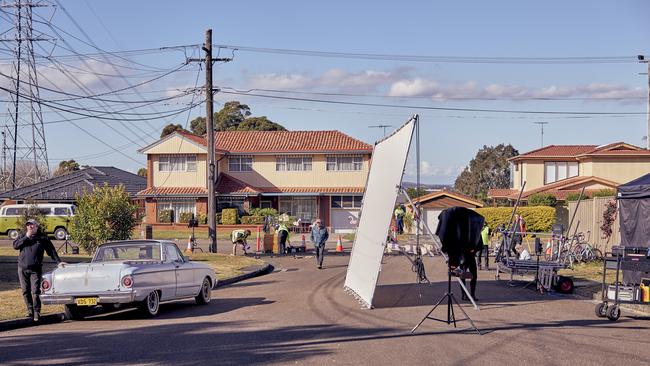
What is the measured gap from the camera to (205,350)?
1057 centimetres

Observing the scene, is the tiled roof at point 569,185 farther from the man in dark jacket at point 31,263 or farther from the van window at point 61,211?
the man in dark jacket at point 31,263

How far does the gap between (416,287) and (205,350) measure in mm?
10133

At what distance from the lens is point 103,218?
27797 mm

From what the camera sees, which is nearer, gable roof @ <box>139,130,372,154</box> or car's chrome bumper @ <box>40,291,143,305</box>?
car's chrome bumper @ <box>40,291,143,305</box>

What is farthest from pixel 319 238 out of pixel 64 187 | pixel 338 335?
pixel 64 187

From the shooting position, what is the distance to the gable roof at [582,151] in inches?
2324

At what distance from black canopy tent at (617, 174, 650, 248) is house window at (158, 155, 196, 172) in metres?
41.6

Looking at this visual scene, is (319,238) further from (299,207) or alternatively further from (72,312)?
(299,207)

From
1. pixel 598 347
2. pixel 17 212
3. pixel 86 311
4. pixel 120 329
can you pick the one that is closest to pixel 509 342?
pixel 598 347

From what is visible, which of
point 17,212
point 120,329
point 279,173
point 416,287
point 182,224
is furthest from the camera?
point 279,173

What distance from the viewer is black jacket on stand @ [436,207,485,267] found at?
13734 millimetres

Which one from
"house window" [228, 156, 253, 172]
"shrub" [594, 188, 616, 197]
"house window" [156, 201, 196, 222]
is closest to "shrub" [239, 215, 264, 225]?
"house window" [156, 201, 196, 222]

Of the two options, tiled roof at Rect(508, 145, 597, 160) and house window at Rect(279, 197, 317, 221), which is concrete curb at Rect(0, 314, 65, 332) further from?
tiled roof at Rect(508, 145, 597, 160)

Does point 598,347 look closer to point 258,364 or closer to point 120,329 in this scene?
point 258,364
